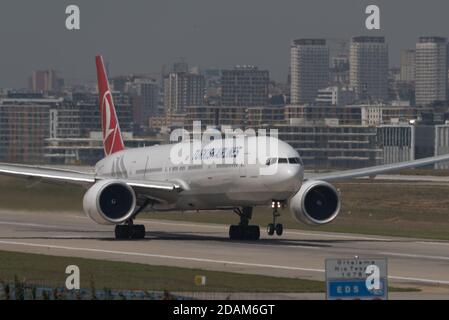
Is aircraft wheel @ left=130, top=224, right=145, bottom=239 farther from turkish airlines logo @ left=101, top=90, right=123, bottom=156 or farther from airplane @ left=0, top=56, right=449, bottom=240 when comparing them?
turkish airlines logo @ left=101, top=90, right=123, bottom=156

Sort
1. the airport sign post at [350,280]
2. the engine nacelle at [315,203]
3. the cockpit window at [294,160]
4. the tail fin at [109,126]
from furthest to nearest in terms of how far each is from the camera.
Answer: the tail fin at [109,126]
the engine nacelle at [315,203]
the cockpit window at [294,160]
the airport sign post at [350,280]

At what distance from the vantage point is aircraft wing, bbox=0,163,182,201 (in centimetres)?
6450

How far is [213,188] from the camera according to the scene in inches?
2506

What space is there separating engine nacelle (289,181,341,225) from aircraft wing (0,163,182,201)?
5.54 metres

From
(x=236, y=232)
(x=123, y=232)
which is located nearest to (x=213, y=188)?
(x=236, y=232)

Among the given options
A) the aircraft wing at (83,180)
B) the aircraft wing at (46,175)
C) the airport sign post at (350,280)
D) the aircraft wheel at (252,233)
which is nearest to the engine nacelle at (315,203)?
the aircraft wheel at (252,233)

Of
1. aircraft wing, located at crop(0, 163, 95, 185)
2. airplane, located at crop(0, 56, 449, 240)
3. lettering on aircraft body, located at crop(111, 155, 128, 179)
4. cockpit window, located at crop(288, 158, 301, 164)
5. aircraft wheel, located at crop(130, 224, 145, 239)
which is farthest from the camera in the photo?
lettering on aircraft body, located at crop(111, 155, 128, 179)

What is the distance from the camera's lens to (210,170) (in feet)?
210

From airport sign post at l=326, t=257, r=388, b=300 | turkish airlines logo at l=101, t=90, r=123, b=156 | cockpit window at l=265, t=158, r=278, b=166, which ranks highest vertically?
turkish airlines logo at l=101, t=90, r=123, b=156

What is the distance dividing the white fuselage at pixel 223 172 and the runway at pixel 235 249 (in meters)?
1.87

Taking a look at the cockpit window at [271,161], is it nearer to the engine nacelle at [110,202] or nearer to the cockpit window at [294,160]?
the cockpit window at [294,160]

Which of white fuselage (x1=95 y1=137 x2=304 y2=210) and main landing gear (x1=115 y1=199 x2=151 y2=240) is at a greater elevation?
white fuselage (x1=95 y1=137 x2=304 y2=210)

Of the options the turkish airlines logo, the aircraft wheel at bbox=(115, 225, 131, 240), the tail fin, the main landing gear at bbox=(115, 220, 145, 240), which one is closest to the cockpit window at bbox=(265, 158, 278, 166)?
the main landing gear at bbox=(115, 220, 145, 240)

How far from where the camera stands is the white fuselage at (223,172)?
6053 cm
